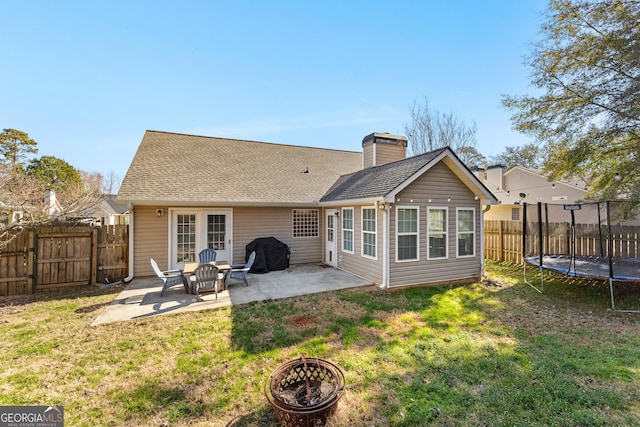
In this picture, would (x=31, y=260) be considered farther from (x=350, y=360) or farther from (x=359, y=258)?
(x=359, y=258)

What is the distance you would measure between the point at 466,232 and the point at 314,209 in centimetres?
556

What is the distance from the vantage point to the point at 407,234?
759cm

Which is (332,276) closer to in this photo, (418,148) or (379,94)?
(379,94)

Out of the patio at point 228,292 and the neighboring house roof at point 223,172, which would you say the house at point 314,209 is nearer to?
the neighboring house roof at point 223,172

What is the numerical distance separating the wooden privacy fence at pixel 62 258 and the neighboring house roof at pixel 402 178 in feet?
23.0

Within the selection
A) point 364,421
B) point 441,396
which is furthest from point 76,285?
point 441,396

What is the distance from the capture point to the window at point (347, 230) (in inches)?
357

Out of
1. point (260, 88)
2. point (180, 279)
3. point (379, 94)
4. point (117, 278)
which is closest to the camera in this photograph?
point (180, 279)

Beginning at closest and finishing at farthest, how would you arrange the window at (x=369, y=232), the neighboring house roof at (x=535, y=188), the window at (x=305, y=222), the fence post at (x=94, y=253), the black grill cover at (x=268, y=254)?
the fence post at (x=94, y=253)
the window at (x=369, y=232)
the black grill cover at (x=268, y=254)
the window at (x=305, y=222)
the neighboring house roof at (x=535, y=188)

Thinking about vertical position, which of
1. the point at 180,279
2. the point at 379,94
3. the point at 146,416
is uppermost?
the point at 379,94

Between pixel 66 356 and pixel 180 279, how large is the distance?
9.81ft

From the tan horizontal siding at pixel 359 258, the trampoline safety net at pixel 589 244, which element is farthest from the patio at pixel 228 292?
the trampoline safety net at pixel 589 244

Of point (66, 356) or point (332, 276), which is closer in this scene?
point (66, 356)

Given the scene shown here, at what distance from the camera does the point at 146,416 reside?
2896mm
